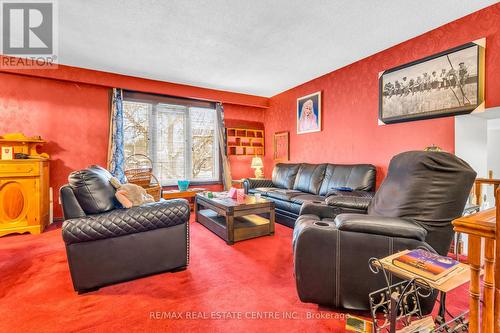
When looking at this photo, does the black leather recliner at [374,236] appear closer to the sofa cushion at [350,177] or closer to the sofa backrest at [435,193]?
the sofa backrest at [435,193]

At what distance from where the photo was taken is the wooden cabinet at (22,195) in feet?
10.3

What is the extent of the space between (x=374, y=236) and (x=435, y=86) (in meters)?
2.35

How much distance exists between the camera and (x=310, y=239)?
148 centimetres

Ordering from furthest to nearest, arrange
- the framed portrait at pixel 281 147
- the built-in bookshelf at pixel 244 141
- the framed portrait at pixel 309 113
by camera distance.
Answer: the built-in bookshelf at pixel 244 141 → the framed portrait at pixel 281 147 → the framed portrait at pixel 309 113

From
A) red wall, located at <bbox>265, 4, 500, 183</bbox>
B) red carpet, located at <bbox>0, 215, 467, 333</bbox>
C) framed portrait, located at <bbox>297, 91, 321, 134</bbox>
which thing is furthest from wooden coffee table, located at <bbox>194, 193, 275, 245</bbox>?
framed portrait, located at <bbox>297, 91, 321, 134</bbox>

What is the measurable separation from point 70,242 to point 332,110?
13.0 feet

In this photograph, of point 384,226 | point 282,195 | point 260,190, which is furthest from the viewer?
point 260,190

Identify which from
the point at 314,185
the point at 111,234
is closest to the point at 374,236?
the point at 111,234

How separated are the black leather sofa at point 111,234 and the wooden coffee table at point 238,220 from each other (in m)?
0.75

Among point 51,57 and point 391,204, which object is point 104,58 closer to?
point 51,57

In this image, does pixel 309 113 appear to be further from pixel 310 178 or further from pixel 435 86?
pixel 435 86

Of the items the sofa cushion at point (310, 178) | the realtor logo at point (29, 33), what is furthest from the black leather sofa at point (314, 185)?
the realtor logo at point (29, 33)

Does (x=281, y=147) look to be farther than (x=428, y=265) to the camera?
Yes

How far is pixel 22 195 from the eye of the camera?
324cm
